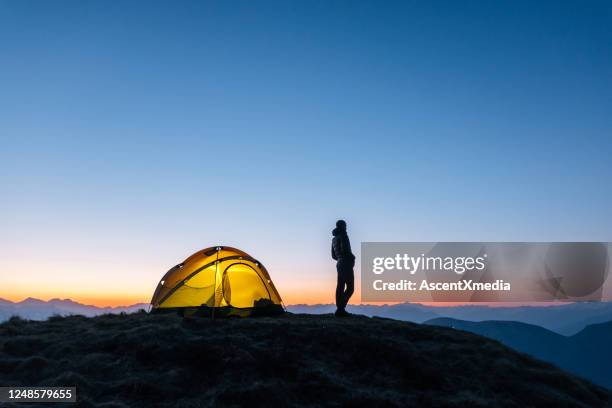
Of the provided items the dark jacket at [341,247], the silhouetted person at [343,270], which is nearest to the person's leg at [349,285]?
the silhouetted person at [343,270]

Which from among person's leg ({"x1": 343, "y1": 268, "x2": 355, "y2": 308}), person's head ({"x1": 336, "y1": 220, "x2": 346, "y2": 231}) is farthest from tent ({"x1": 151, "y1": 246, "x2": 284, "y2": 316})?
person's head ({"x1": 336, "y1": 220, "x2": 346, "y2": 231})

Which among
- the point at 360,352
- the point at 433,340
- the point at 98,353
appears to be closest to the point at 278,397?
the point at 360,352

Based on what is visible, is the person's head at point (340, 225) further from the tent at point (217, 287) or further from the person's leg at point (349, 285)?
the tent at point (217, 287)

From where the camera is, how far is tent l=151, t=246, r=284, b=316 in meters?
21.6

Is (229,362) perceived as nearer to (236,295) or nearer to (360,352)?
(360,352)

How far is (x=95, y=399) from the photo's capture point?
505 inches

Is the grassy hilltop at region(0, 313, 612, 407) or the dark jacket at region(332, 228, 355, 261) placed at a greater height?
the dark jacket at region(332, 228, 355, 261)

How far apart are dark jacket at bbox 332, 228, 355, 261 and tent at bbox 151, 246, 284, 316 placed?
3.52 m

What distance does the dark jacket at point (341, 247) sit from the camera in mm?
22656

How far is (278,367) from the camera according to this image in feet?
48.0

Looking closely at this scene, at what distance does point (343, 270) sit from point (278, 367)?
847 centimetres

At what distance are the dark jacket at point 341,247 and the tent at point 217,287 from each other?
3523 millimetres

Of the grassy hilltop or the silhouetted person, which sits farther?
the silhouetted person

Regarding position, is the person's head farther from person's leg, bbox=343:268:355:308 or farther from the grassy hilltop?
the grassy hilltop
